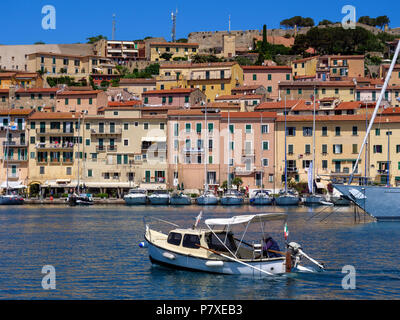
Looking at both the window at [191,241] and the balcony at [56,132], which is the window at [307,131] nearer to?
the balcony at [56,132]

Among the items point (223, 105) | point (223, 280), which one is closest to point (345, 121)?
point (223, 105)

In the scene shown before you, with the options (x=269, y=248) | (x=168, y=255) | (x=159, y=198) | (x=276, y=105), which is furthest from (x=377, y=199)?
(x=276, y=105)

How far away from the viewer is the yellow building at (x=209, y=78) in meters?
106

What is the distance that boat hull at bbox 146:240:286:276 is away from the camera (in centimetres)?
2647

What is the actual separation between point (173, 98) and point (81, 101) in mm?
11898

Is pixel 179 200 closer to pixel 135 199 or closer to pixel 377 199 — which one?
pixel 135 199

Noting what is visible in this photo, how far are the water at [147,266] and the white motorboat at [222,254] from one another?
36 cm

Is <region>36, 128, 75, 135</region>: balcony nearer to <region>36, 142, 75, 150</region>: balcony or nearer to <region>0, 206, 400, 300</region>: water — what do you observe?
<region>36, 142, 75, 150</region>: balcony

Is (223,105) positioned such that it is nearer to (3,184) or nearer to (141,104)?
(141,104)

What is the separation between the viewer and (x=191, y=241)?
28.0m

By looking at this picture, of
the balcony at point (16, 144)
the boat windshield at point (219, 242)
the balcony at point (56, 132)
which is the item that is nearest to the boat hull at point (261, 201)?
the balcony at point (56, 132)

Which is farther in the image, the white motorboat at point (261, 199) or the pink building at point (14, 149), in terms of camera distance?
the pink building at point (14, 149)

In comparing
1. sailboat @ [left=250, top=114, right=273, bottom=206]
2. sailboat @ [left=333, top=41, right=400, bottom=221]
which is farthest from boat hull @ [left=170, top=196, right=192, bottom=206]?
sailboat @ [left=333, top=41, right=400, bottom=221]

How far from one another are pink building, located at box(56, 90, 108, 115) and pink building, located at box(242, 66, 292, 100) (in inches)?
890
